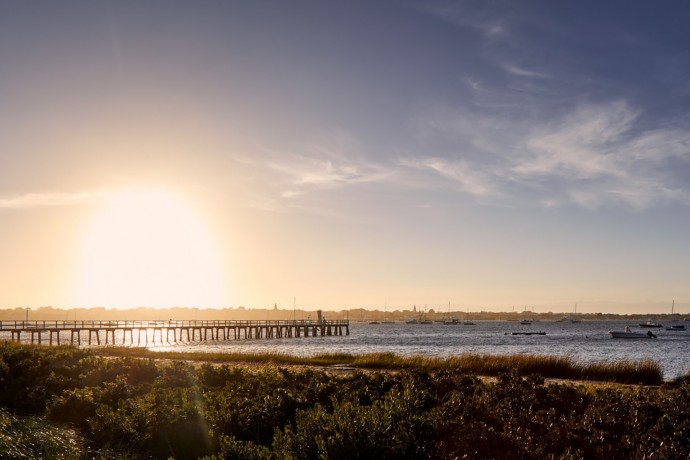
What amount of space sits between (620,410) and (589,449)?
3040 millimetres

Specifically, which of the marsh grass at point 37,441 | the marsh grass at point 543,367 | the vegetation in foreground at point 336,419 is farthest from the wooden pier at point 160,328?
the marsh grass at point 37,441

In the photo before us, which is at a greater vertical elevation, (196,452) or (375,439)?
(375,439)

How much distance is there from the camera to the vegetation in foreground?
40.0ft

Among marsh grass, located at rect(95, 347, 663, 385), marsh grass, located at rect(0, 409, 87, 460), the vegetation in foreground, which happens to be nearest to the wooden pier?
marsh grass, located at rect(95, 347, 663, 385)

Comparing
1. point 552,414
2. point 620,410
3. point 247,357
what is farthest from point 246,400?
point 247,357

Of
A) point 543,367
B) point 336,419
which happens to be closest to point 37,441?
point 336,419

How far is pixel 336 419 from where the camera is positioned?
13.0m

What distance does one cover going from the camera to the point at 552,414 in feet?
48.4

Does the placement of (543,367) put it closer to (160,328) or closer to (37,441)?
(37,441)

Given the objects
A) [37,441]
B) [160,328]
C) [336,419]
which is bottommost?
[160,328]

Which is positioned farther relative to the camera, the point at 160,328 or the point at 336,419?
the point at 160,328

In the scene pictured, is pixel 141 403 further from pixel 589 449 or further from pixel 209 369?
pixel 589 449

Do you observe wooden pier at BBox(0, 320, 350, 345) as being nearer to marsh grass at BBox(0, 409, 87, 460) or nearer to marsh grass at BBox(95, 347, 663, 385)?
marsh grass at BBox(95, 347, 663, 385)

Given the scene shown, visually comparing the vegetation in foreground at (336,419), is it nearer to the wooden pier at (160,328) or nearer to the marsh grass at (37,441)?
the marsh grass at (37,441)
